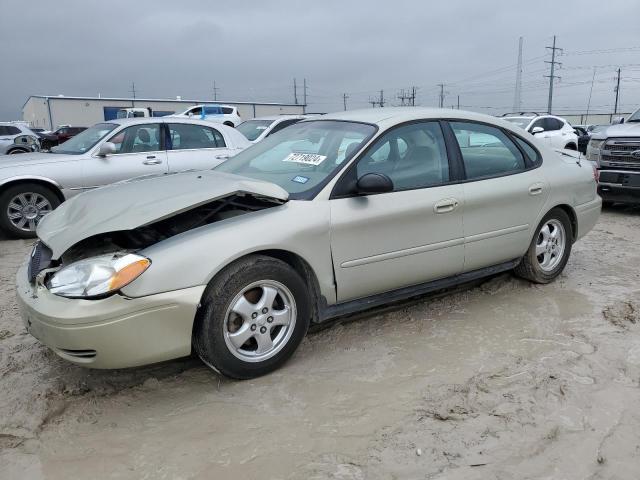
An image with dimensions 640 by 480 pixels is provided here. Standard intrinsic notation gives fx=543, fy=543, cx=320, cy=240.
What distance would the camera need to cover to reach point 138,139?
764cm

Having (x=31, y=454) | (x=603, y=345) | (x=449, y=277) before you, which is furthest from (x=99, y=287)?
(x=603, y=345)

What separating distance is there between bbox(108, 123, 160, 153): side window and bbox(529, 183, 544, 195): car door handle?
208 inches

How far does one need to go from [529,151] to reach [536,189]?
37cm

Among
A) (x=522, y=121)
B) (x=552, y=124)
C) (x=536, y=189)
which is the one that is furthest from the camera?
(x=552, y=124)

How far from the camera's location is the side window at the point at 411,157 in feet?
12.3

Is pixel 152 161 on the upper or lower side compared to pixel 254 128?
lower

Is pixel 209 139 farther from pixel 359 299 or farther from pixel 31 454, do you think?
pixel 31 454

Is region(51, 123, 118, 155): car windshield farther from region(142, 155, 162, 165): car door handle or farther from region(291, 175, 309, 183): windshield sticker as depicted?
region(291, 175, 309, 183): windshield sticker

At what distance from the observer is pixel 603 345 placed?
12.1ft

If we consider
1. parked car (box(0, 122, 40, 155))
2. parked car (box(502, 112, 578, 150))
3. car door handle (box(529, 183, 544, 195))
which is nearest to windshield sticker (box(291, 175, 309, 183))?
car door handle (box(529, 183, 544, 195))

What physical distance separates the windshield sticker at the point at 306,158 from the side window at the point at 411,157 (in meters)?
0.30

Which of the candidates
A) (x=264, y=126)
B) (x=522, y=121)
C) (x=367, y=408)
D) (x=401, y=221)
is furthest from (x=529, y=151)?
(x=522, y=121)

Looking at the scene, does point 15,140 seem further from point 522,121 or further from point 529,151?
point 529,151

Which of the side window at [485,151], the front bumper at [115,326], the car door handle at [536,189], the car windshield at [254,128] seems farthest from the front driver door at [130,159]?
the car door handle at [536,189]
